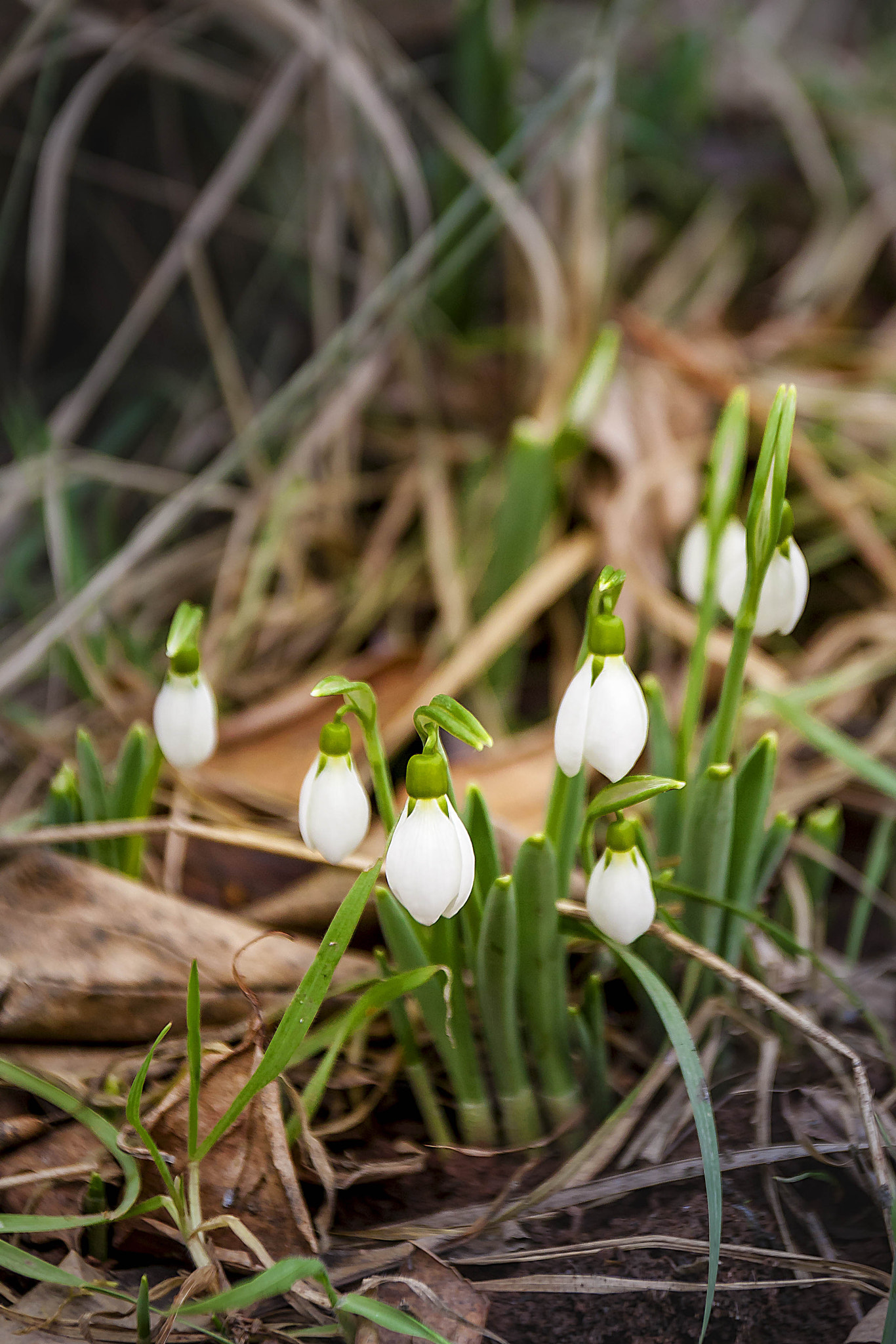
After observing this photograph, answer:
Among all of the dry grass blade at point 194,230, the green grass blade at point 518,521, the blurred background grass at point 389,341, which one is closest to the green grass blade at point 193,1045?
the blurred background grass at point 389,341

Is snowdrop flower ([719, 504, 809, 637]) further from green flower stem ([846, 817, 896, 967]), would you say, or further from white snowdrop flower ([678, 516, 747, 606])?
green flower stem ([846, 817, 896, 967])

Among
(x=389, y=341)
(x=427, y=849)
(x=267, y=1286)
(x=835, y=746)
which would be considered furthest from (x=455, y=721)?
(x=389, y=341)

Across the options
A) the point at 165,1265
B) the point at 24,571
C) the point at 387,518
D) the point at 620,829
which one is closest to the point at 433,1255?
the point at 165,1265

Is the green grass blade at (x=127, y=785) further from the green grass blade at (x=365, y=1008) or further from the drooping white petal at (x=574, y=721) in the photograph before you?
the drooping white petal at (x=574, y=721)

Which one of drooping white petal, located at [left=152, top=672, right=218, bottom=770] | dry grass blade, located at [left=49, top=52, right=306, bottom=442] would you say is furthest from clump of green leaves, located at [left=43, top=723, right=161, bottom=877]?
dry grass blade, located at [left=49, top=52, right=306, bottom=442]

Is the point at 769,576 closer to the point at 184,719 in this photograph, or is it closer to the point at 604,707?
the point at 604,707

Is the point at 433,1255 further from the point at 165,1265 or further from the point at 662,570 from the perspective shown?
the point at 662,570
